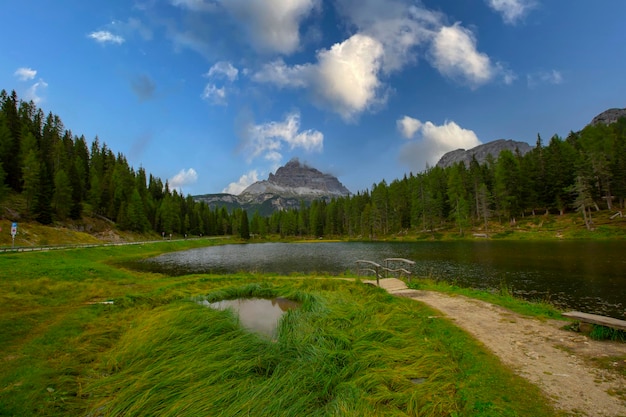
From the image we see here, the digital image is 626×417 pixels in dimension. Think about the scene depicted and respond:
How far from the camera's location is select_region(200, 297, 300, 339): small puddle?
34.9ft

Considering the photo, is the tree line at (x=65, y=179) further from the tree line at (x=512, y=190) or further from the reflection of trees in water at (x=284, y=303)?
the tree line at (x=512, y=190)

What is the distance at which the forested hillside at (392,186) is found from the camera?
59.9m

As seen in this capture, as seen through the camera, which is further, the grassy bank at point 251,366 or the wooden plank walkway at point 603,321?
the wooden plank walkway at point 603,321

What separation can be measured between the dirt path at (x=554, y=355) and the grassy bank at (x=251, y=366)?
0.48 metres

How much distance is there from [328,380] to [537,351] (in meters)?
5.90

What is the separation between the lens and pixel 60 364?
284 inches

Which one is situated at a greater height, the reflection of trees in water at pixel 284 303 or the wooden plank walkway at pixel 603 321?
the wooden plank walkway at pixel 603 321

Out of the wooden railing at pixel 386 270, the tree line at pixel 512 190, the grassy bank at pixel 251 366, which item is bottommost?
the wooden railing at pixel 386 270

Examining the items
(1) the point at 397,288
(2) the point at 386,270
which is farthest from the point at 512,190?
(1) the point at 397,288

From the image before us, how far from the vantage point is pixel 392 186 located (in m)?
113

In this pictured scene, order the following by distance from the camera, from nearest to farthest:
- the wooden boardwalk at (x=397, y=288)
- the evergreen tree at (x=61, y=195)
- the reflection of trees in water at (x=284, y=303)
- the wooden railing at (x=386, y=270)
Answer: the reflection of trees in water at (x=284, y=303) < the wooden boardwalk at (x=397, y=288) < the wooden railing at (x=386, y=270) < the evergreen tree at (x=61, y=195)

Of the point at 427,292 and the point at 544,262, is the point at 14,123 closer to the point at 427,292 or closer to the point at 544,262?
the point at 427,292

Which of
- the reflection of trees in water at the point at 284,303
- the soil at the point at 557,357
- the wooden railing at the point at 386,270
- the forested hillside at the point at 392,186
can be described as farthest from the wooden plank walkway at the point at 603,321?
the forested hillside at the point at 392,186

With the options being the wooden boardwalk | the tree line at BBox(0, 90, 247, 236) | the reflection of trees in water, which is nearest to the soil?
the wooden boardwalk
